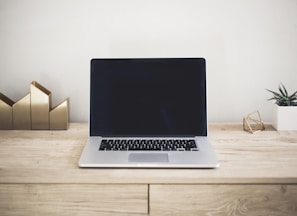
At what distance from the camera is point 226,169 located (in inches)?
45.5

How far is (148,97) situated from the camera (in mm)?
1431

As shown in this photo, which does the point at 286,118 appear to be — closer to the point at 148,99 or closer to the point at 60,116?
the point at 148,99

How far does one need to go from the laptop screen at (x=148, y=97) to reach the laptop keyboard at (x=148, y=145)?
48 mm

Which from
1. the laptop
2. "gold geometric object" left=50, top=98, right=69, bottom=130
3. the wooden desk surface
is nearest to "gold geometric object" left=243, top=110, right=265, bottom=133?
the wooden desk surface

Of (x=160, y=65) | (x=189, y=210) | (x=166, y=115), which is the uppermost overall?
(x=160, y=65)

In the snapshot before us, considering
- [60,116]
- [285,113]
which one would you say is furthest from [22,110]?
[285,113]

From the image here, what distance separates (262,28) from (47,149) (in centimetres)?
96

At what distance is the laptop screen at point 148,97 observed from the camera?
4.67ft

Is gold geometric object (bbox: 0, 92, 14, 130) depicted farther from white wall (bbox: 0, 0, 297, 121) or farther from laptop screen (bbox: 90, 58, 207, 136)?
laptop screen (bbox: 90, 58, 207, 136)

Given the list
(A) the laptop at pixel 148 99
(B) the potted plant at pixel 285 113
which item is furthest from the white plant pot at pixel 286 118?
(A) the laptop at pixel 148 99

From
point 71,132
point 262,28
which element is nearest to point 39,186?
point 71,132

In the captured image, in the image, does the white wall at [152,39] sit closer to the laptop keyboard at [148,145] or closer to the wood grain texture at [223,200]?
the laptop keyboard at [148,145]

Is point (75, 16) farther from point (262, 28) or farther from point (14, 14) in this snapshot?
point (262, 28)

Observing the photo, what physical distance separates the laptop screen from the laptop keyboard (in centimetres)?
5
